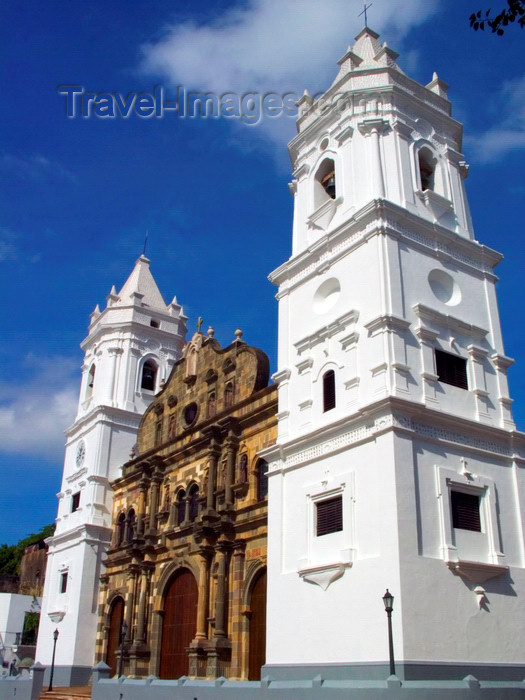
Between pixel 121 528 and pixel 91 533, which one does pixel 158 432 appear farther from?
pixel 91 533

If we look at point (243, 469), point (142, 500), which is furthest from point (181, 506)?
point (243, 469)

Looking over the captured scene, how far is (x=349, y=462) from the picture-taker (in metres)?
18.4

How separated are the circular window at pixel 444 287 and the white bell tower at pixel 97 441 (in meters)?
19.5

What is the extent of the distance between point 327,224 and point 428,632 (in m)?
12.4

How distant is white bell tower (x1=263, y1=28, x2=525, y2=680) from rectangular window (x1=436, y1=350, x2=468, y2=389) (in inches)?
1.9

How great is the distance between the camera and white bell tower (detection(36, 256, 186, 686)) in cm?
3169

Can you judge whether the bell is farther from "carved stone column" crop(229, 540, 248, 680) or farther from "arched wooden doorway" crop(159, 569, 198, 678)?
"arched wooden doorway" crop(159, 569, 198, 678)

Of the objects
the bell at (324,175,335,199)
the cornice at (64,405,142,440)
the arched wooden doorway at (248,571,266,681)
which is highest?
the bell at (324,175,335,199)

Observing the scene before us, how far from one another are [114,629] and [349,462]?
17164mm

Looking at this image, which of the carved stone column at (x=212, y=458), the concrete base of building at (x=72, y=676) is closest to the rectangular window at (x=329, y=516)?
the carved stone column at (x=212, y=458)

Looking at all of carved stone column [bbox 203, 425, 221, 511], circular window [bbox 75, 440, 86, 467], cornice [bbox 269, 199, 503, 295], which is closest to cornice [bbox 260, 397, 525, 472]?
carved stone column [bbox 203, 425, 221, 511]

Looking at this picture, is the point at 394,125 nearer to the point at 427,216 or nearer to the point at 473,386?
the point at 427,216

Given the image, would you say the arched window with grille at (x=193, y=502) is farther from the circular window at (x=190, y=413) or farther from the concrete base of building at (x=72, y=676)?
the concrete base of building at (x=72, y=676)

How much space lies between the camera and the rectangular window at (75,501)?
35534mm
